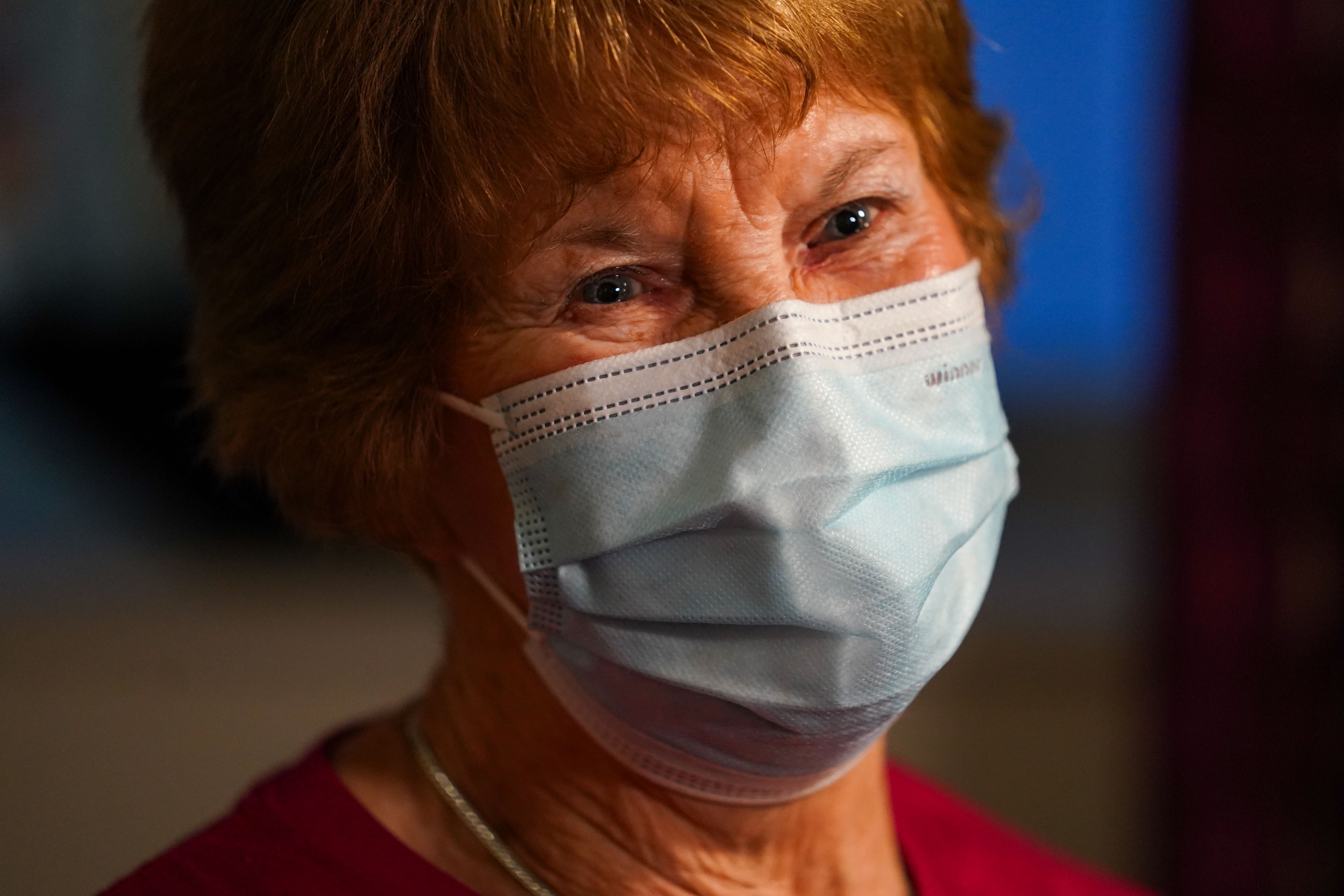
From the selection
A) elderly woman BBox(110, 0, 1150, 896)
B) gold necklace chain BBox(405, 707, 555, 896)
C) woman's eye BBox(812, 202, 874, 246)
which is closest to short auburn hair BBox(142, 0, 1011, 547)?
elderly woman BBox(110, 0, 1150, 896)

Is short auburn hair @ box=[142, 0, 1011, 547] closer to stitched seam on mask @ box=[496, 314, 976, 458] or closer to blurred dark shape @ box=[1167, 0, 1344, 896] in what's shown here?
stitched seam on mask @ box=[496, 314, 976, 458]

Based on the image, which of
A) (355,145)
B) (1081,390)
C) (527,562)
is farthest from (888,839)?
(1081,390)

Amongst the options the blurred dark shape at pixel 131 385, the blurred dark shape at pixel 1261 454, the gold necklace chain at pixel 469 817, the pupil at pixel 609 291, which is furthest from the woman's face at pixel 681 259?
Answer: the blurred dark shape at pixel 1261 454

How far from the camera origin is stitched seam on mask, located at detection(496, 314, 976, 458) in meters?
1.03

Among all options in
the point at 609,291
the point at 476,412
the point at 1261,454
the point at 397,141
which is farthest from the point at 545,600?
the point at 1261,454

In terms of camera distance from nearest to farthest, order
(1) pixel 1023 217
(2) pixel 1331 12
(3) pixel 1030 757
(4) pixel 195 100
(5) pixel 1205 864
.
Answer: (4) pixel 195 100 → (1) pixel 1023 217 → (2) pixel 1331 12 → (5) pixel 1205 864 → (3) pixel 1030 757

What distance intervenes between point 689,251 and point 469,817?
0.64 metres

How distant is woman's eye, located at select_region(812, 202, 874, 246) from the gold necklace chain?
2.25ft

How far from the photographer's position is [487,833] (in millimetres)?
1225

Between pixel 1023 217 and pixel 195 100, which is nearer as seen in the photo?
pixel 195 100

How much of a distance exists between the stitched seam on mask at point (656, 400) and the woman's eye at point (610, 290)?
10cm

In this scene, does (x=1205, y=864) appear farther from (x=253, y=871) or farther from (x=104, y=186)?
(x=104, y=186)

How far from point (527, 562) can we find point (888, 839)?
63cm

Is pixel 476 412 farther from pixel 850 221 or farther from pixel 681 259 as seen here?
pixel 850 221
